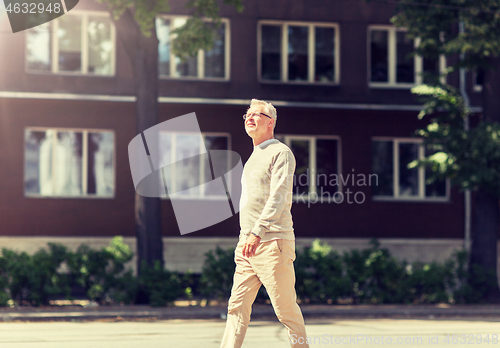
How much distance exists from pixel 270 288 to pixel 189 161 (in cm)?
1355

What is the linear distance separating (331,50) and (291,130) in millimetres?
2838

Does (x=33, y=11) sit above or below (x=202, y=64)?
above

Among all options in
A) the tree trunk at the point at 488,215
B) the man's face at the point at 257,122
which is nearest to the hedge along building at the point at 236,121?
the tree trunk at the point at 488,215

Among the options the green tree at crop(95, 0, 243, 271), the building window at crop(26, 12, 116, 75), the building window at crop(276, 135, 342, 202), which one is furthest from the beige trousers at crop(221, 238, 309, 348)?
the building window at crop(26, 12, 116, 75)

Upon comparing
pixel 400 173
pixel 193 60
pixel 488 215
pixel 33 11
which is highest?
pixel 33 11

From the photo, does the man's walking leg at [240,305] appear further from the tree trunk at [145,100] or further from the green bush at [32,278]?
the tree trunk at [145,100]

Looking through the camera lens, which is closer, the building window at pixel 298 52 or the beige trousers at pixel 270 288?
the beige trousers at pixel 270 288

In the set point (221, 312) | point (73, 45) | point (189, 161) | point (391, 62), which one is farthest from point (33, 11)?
point (391, 62)

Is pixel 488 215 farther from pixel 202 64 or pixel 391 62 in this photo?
pixel 202 64

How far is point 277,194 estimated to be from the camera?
→ 4.44 meters

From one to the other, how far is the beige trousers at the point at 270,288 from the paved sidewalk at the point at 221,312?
20.0ft

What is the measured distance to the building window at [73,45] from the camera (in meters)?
17.2

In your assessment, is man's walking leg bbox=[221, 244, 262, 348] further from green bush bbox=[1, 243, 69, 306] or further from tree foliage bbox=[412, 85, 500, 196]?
tree foliage bbox=[412, 85, 500, 196]

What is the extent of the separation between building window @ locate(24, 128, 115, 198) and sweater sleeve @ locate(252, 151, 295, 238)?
13503 mm
